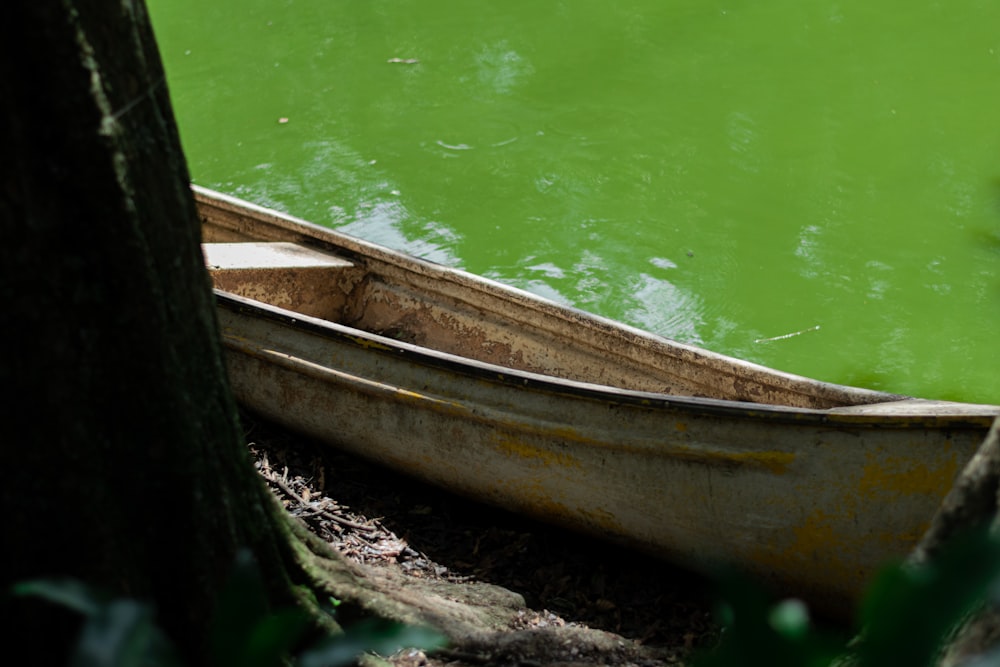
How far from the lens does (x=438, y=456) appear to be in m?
3.48

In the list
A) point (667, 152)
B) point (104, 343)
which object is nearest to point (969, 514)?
point (104, 343)

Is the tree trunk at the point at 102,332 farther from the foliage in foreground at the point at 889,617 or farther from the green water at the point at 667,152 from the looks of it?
the green water at the point at 667,152

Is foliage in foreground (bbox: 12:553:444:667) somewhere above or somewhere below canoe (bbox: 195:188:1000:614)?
above

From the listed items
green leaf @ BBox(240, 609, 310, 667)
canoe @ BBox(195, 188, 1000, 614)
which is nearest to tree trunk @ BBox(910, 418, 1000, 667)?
green leaf @ BBox(240, 609, 310, 667)

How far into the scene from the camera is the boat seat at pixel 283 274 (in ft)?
14.2

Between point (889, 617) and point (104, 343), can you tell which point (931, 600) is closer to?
point (889, 617)

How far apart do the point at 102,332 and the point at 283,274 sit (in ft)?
9.66

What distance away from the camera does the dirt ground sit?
2965mm

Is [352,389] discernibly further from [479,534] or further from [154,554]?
[154,554]

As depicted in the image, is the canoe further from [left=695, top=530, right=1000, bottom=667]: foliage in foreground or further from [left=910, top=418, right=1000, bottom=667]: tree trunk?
[left=695, top=530, right=1000, bottom=667]: foliage in foreground

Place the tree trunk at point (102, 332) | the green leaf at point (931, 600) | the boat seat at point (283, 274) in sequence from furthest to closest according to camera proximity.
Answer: the boat seat at point (283, 274) < the tree trunk at point (102, 332) < the green leaf at point (931, 600)

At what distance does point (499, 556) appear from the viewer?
132 inches

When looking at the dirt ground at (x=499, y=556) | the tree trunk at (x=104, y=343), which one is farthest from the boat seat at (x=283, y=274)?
the tree trunk at (x=104, y=343)

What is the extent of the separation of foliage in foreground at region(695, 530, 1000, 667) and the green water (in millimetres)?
3773
